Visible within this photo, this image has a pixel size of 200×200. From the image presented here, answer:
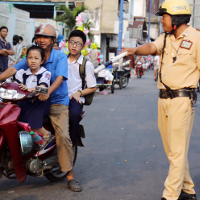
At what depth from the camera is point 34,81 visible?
398 cm

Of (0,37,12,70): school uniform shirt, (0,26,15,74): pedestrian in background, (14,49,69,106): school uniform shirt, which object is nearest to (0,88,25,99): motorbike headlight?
(14,49,69,106): school uniform shirt

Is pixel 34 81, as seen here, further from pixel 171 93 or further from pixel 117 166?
pixel 117 166

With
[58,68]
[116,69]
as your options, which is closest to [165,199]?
[58,68]

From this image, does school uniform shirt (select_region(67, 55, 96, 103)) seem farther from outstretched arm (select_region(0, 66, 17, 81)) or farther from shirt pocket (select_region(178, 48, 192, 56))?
shirt pocket (select_region(178, 48, 192, 56))

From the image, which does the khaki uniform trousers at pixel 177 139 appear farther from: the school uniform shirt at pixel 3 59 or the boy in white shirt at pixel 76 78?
the school uniform shirt at pixel 3 59

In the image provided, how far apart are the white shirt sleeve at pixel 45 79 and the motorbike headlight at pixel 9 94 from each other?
0.37 meters

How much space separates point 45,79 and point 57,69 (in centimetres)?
28

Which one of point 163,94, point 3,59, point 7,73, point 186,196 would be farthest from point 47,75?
point 3,59

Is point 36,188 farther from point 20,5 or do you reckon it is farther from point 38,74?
point 20,5

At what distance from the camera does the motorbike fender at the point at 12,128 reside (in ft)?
11.7

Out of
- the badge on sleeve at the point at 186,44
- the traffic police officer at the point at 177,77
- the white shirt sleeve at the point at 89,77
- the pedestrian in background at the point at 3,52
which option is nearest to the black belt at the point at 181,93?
the traffic police officer at the point at 177,77

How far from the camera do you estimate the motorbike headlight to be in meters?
3.62

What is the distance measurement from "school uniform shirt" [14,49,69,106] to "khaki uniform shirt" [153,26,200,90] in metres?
1.10

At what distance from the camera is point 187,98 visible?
3.89 metres
